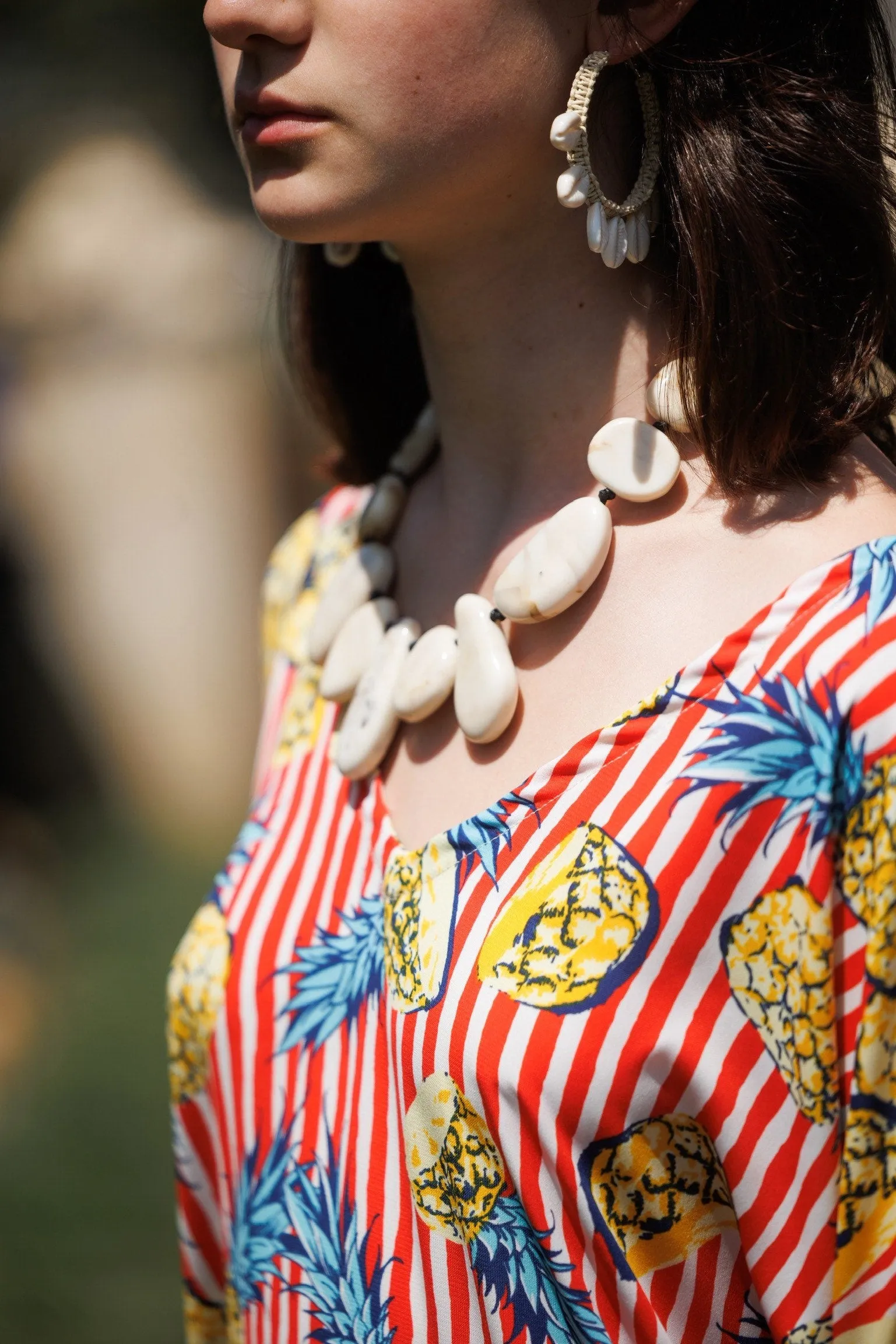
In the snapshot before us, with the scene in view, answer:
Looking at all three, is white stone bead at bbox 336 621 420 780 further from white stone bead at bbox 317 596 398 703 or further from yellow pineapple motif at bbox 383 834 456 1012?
yellow pineapple motif at bbox 383 834 456 1012

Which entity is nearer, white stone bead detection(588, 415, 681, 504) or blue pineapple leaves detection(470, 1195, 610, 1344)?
blue pineapple leaves detection(470, 1195, 610, 1344)

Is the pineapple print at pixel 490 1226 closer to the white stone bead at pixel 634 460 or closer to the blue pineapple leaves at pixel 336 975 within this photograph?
the blue pineapple leaves at pixel 336 975

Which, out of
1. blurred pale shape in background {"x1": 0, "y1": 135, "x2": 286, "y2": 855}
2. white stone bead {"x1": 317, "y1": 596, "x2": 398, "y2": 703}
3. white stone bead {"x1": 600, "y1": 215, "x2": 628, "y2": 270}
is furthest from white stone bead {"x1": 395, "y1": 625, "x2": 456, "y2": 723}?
blurred pale shape in background {"x1": 0, "y1": 135, "x2": 286, "y2": 855}

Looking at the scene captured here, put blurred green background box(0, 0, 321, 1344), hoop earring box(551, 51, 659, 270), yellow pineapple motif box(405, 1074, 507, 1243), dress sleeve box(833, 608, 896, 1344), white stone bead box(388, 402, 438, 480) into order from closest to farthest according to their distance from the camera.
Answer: dress sleeve box(833, 608, 896, 1344), yellow pineapple motif box(405, 1074, 507, 1243), hoop earring box(551, 51, 659, 270), white stone bead box(388, 402, 438, 480), blurred green background box(0, 0, 321, 1344)

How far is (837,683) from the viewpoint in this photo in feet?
2.71

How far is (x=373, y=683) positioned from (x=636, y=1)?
641 millimetres

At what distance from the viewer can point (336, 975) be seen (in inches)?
44.0

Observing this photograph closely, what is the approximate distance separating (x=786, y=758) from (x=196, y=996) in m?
0.69

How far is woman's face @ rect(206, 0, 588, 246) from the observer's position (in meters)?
0.97

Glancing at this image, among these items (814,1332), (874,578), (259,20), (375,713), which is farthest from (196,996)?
(259,20)

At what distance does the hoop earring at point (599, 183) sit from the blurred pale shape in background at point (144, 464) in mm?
3492

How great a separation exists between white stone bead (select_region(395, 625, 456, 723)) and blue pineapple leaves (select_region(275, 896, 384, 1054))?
0.18 m

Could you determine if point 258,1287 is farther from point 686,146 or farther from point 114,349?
point 114,349

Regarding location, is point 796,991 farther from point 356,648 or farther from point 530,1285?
point 356,648
